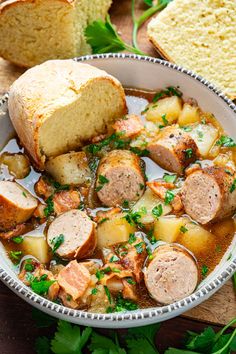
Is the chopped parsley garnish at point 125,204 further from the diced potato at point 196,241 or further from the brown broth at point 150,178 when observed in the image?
the diced potato at point 196,241

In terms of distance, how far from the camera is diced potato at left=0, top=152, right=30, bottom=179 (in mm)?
4012

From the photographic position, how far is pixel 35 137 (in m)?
3.81

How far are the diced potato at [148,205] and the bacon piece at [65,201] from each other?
0.37 meters

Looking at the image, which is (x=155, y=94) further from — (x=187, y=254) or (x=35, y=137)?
(x=187, y=254)

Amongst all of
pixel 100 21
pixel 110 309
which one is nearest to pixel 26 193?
pixel 110 309

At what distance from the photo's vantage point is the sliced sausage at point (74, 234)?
362cm

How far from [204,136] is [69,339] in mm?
1569

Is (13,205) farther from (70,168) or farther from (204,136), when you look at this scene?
(204,136)

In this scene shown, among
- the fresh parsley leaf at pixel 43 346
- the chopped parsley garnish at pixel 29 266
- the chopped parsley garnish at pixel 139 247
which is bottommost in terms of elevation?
the fresh parsley leaf at pixel 43 346

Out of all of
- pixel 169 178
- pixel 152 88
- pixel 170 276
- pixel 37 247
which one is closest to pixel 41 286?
pixel 37 247

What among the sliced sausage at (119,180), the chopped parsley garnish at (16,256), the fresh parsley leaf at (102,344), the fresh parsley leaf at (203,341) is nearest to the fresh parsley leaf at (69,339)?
the fresh parsley leaf at (102,344)

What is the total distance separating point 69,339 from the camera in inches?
137

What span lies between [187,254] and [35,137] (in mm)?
1156

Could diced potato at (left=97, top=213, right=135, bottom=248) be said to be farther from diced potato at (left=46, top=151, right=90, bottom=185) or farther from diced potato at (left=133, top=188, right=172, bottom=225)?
diced potato at (left=46, top=151, right=90, bottom=185)
